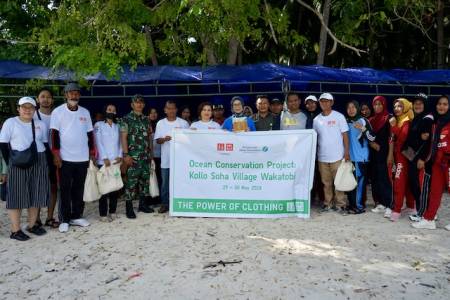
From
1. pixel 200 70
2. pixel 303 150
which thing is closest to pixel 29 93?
pixel 200 70

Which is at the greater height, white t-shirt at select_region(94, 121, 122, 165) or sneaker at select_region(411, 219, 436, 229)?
white t-shirt at select_region(94, 121, 122, 165)

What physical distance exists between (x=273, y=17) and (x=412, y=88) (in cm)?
361

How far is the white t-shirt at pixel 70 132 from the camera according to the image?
499cm

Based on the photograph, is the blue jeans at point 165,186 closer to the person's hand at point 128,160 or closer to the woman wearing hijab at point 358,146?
the person's hand at point 128,160

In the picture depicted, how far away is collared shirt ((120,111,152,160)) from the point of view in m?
5.48

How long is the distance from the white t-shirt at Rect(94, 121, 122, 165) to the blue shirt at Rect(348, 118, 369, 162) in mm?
3160

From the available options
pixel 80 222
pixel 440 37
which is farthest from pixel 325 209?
pixel 440 37

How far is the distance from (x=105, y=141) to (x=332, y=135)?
9.82 feet

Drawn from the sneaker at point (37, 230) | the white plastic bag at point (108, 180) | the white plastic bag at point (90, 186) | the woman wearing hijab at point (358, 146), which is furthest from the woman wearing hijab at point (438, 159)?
the sneaker at point (37, 230)

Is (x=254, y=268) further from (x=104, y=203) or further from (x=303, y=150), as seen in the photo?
(x=104, y=203)

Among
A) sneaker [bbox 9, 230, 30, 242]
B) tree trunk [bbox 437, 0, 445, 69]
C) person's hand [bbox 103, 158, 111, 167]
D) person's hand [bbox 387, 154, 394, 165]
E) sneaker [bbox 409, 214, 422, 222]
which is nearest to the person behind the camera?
sneaker [bbox 9, 230, 30, 242]

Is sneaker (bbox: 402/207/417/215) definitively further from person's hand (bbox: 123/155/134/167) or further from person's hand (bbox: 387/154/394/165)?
person's hand (bbox: 123/155/134/167)

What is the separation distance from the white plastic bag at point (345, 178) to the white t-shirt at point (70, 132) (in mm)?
3286

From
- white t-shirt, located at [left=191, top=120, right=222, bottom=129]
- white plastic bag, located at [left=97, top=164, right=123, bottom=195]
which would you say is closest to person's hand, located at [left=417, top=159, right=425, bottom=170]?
white t-shirt, located at [left=191, top=120, right=222, bottom=129]
